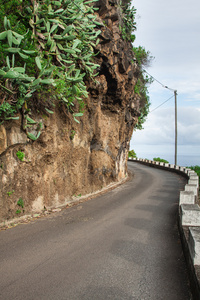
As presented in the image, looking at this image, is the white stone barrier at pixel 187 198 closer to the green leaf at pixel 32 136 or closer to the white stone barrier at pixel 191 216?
the white stone barrier at pixel 191 216

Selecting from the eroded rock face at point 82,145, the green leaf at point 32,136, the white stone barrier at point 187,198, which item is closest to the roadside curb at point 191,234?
the white stone barrier at point 187,198

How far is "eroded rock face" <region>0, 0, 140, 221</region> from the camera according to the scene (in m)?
9.41

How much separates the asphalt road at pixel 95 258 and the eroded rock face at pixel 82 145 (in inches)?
53.4

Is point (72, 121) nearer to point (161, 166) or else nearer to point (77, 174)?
point (77, 174)

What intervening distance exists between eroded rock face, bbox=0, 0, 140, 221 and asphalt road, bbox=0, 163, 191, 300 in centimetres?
136

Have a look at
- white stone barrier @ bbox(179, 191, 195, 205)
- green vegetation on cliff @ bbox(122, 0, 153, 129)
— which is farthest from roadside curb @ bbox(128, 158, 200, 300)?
green vegetation on cliff @ bbox(122, 0, 153, 129)

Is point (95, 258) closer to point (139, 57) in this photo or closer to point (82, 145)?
point (82, 145)

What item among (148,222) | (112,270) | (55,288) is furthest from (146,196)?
(55,288)

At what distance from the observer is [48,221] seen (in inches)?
369

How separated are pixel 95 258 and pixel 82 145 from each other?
8559 mm

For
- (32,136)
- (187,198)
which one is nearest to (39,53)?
(32,136)

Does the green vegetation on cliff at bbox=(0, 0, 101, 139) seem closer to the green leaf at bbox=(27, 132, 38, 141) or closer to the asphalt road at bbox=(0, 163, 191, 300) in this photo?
the green leaf at bbox=(27, 132, 38, 141)

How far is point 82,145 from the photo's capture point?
46.3 feet

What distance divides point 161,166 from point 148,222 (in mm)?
23666
